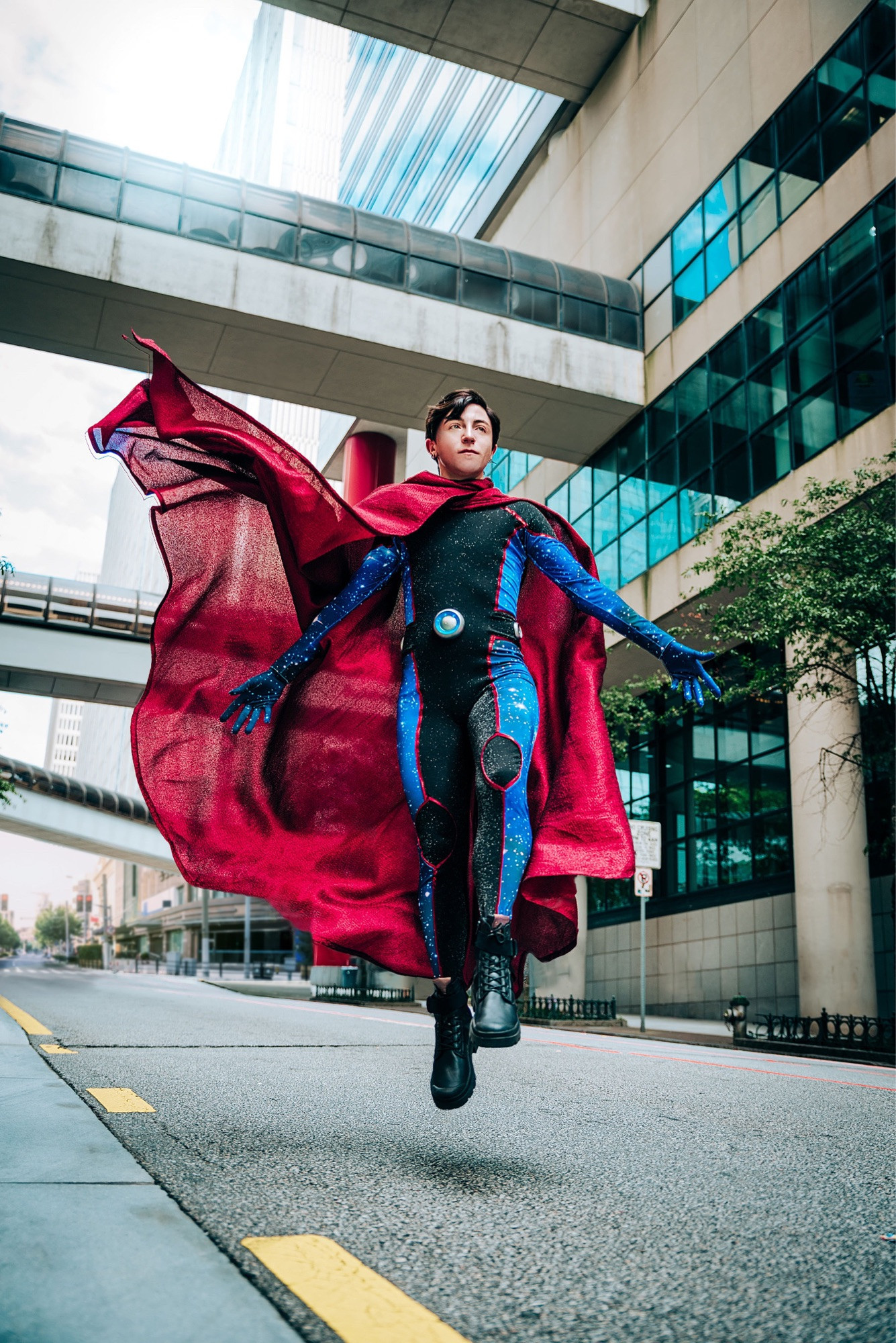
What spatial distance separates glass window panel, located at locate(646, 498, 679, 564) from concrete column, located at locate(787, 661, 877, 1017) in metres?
5.14

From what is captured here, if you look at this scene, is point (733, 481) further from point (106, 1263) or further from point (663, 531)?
point (106, 1263)

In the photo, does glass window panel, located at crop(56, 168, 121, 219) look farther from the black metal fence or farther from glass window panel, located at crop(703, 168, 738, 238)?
the black metal fence

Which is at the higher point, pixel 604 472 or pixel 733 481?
pixel 604 472

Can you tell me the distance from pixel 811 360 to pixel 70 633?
19154 mm

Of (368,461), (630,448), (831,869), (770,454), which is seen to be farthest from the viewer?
(368,461)

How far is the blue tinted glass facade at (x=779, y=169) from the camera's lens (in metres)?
16.3

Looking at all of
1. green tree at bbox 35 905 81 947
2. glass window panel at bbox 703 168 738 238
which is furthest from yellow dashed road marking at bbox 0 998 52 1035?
green tree at bbox 35 905 81 947

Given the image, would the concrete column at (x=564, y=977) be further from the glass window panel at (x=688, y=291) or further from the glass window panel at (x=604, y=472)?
the glass window panel at (x=688, y=291)

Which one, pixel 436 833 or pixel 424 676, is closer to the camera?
pixel 436 833

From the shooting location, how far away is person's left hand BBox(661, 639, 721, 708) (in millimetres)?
3295

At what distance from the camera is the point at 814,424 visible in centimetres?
1695

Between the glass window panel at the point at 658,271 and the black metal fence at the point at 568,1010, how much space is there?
14570 mm

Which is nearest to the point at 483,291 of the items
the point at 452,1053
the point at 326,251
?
the point at 326,251

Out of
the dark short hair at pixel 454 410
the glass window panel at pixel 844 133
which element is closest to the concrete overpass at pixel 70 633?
the glass window panel at pixel 844 133
